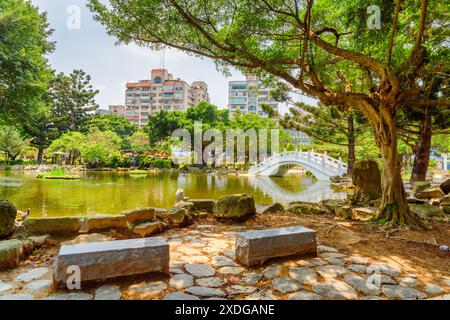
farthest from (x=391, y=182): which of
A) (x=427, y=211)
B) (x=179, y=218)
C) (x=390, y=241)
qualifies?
(x=179, y=218)

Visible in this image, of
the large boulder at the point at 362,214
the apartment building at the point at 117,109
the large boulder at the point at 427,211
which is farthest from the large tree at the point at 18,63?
the apartment building at the point at 117,109

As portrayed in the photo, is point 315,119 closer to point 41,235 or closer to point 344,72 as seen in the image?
point 344,72

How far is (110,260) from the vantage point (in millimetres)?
2289

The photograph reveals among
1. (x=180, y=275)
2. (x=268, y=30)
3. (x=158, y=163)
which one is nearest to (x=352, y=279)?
(x=180, y=275)

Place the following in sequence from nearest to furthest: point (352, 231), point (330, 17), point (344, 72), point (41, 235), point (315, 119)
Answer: point (41, 235) < point (352, 231) < point (330, 17) < point (344, 72) < point (315, 119)

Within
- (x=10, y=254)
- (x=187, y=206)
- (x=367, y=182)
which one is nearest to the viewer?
(x=10, y=254)

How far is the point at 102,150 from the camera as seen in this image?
Result: 28875mm

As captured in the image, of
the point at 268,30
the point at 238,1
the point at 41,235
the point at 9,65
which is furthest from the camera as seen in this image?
the point at 9,65

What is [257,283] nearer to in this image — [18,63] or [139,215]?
[139,215]

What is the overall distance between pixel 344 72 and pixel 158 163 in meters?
25.7

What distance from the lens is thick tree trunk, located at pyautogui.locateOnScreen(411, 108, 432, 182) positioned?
8596 mm

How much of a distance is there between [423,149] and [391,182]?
5.19 meters

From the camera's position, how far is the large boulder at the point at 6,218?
119 inches

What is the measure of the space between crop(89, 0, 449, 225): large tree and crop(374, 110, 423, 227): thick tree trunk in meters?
0.01
